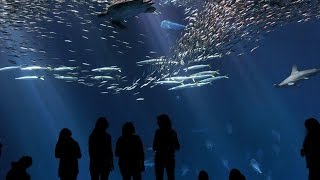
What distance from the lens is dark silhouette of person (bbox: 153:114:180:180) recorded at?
612cm

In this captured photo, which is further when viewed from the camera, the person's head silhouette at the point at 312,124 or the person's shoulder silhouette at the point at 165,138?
the person's shoulder silhouette at the point at 165,138

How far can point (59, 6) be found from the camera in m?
14.9

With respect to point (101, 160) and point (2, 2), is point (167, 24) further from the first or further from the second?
point (101, 160)

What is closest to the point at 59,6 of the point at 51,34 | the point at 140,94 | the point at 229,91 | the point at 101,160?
the point at 51,34

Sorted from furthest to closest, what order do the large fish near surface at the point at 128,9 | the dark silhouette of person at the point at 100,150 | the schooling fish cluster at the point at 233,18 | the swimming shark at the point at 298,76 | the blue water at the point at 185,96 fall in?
1. the blue water at the point at 185,96
2. the swimming shark at the point at 298,76
3. the schooling fish cluster at the point at 233,18
4. the large fish near surface at the point at 128,9
5. the dark silhouette of person at the point at 100,150

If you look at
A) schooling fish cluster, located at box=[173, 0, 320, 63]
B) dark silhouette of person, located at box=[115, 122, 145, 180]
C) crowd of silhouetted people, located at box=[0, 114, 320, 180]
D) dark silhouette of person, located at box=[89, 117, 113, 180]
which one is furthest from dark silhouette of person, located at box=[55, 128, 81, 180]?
schooling fish cluster, located at box=[173, 0, 320, 63]

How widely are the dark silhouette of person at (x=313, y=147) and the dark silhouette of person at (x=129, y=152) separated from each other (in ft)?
8.53

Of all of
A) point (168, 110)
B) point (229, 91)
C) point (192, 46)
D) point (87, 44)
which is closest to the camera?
point (192, 46)

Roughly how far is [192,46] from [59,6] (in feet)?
19.8

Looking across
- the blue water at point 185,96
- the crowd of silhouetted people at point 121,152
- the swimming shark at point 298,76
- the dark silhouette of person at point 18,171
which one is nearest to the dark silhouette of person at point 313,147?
the crowd of silhouetted people at point 121,152

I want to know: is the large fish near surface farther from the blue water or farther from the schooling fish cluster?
the blue water

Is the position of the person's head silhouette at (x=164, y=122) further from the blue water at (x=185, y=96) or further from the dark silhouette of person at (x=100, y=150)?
the blue water at (x=185, y=96)

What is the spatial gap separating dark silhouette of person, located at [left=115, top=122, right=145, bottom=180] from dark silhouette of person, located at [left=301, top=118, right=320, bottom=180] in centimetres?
260

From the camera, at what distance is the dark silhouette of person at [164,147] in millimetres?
6125
